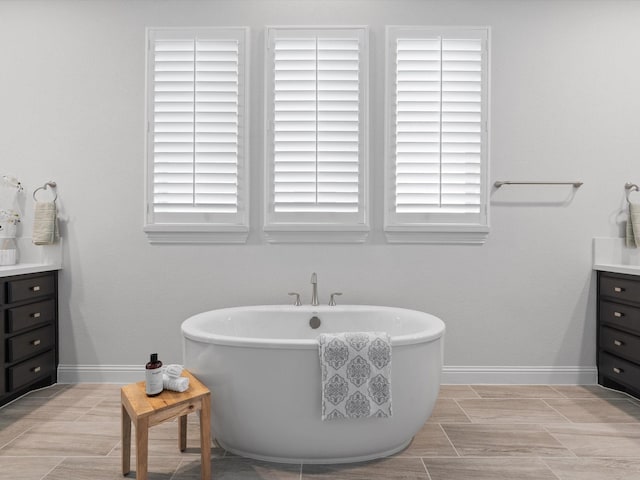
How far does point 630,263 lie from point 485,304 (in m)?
1.04

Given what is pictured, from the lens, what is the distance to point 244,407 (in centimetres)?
198

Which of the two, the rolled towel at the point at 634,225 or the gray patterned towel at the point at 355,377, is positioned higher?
the rolled towel at the point at 634,225

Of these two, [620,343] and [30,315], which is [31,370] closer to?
[30,315]

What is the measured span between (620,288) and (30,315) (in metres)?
3.75

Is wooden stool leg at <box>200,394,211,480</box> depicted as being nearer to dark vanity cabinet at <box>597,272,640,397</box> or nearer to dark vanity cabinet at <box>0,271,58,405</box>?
dark vanity cabinet at <box>0,271,58,405</box>

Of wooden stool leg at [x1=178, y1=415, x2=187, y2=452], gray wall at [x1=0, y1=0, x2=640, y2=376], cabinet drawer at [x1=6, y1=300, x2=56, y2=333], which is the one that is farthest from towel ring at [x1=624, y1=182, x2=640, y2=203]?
cabinet drawer at [x1=6, y1=300, x2=56, y2=333]

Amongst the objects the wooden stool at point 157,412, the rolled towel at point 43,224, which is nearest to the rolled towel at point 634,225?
the wooden stool at point 157,412

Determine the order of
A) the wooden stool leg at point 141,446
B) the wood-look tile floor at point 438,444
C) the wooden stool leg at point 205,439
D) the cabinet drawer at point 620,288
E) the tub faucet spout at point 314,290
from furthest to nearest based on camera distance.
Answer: the tub faucet spout at point 314,290, the cabinet drawer at point 620,288, the wood-look tile floor at point 438,444, the wooden stool leg at point 205,439, the wooden stool leg at point 141,446

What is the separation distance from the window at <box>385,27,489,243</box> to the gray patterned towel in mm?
1246

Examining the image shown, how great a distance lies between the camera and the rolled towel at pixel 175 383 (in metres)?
1.89

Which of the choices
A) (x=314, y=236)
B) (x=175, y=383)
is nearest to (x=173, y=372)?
(x=175, y=383)

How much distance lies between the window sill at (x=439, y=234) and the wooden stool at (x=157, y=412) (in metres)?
1.64

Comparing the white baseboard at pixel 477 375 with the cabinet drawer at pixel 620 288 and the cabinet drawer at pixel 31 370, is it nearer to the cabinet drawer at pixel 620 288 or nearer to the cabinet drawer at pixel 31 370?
the cabinet drawer at pixel 31 370

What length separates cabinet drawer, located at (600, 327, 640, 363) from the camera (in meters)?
2.72
